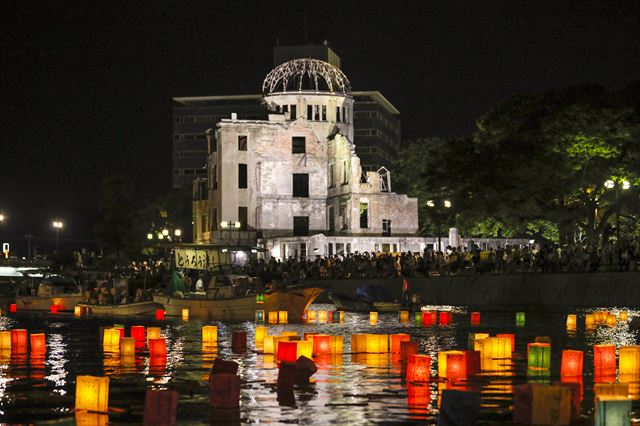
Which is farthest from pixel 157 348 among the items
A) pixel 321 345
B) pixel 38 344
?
pixel 321 345

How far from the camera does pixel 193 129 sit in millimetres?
174250

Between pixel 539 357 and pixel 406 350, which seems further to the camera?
pixel 406 350

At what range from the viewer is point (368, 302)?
167 feet

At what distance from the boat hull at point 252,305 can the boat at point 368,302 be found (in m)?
6.92

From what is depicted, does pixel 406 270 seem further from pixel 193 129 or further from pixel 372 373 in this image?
pixel 193 129

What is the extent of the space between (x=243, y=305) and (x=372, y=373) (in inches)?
886

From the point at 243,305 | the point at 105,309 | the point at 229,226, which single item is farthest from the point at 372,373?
the point at 229,226

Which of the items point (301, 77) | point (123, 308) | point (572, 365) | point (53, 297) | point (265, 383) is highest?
point (301, 77)

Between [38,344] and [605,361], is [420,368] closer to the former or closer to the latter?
[605,361]

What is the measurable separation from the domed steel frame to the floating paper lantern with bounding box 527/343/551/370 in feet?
248

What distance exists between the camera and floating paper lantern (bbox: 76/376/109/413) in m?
16.4

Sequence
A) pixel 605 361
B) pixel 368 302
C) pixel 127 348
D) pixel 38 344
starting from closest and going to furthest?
1. pixel 605 361
2. pixel 127 348
3. pixel 38 344
4. pixel 368 302

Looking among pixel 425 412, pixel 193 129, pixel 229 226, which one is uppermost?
pixel 193 129

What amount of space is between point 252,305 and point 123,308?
7.25 m
